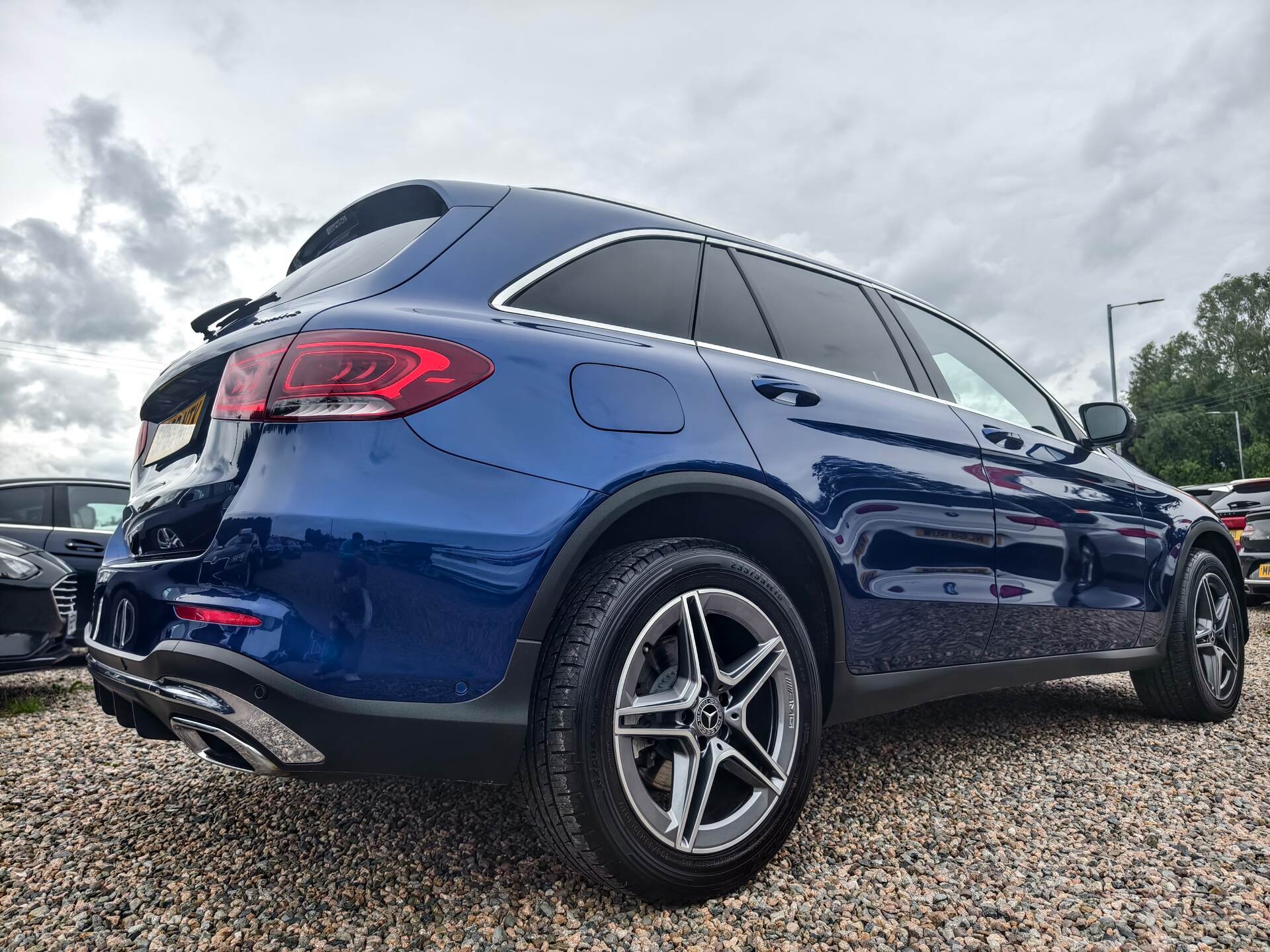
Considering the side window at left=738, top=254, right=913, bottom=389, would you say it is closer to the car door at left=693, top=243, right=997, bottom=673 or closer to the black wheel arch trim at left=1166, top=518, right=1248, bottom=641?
the car door at left=693, top=243, right=997, bottom=673

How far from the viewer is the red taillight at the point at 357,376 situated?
5.68ft

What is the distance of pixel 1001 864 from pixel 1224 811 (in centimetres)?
98

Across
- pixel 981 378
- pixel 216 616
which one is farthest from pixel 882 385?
pixel 216 616

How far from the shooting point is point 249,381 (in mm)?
1845

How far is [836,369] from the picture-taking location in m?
2.69

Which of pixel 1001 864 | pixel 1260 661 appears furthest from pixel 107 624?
pixel 1260 661

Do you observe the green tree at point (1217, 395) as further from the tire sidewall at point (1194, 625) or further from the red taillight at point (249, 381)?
the red taillight at point (249, 381)

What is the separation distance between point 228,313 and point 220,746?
1.30 meters

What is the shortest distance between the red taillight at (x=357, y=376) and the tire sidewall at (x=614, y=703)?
0.59m

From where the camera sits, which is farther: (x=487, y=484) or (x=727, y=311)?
(x=727, y=311)

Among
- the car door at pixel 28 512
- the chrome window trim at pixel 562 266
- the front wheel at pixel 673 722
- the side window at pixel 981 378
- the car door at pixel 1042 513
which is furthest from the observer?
the car door at pixel 28 512

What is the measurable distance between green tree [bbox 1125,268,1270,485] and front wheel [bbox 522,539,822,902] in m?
59.7

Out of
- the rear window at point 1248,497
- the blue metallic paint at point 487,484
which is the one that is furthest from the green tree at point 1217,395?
the blue metallic paint at point 487,484

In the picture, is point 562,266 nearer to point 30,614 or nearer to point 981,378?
point 981,378
